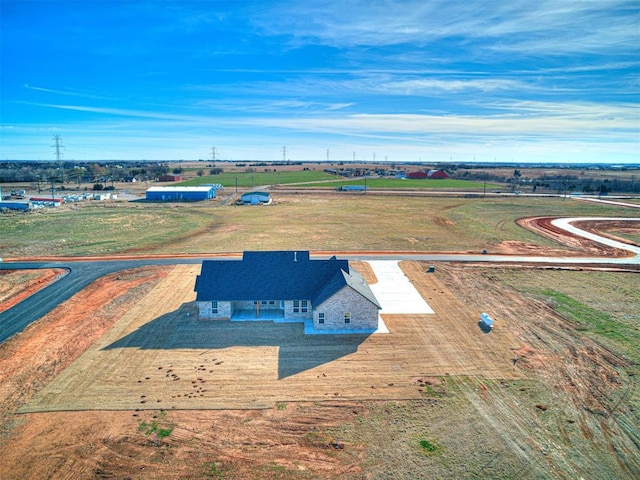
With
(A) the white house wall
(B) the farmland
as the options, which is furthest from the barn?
(A) the white house wall

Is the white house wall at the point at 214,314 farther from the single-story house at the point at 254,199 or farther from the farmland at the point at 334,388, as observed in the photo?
the single-story house at the point at 254,199

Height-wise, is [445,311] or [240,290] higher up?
[240,290]

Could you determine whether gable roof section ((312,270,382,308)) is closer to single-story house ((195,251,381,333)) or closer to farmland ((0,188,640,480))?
single-story house ((195,251,381,333))

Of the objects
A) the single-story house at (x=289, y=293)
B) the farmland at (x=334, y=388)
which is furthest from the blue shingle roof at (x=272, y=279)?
the farmland at (x=334, y=388)

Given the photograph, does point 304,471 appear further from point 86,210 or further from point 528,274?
point 86,210

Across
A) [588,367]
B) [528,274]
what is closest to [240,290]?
[588,367]

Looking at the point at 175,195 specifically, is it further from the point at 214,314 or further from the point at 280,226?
the point at 214,314
